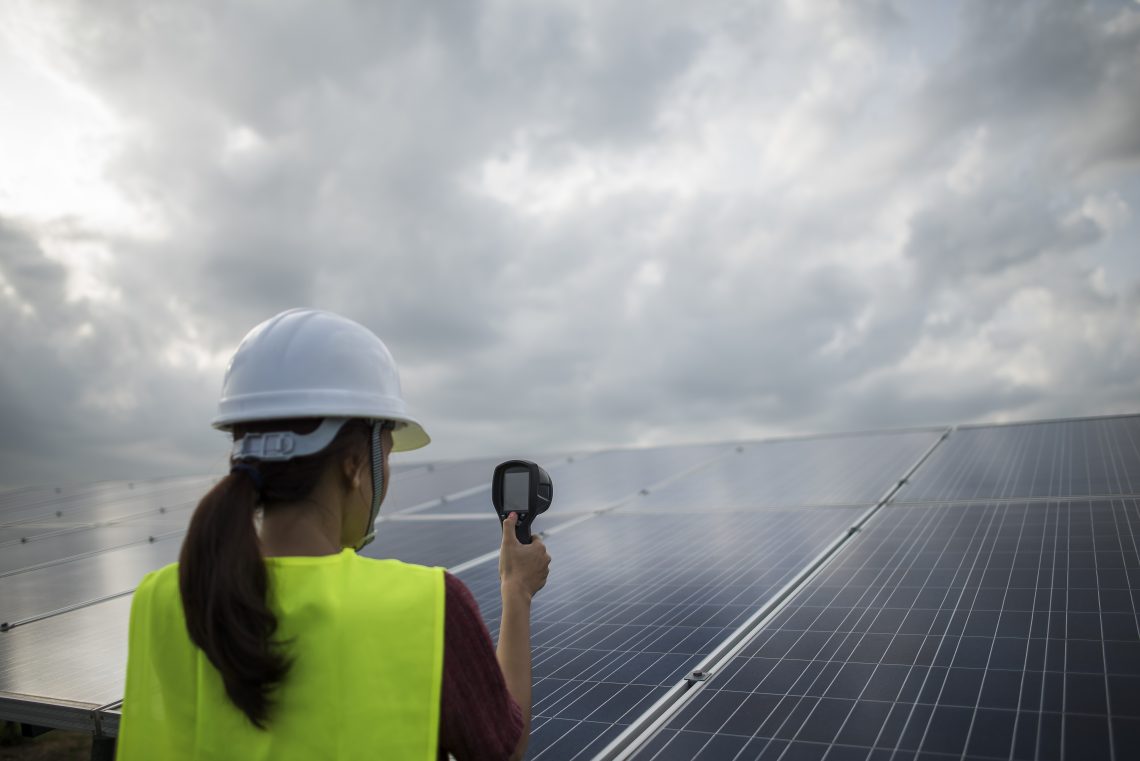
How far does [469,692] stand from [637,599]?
101 inches

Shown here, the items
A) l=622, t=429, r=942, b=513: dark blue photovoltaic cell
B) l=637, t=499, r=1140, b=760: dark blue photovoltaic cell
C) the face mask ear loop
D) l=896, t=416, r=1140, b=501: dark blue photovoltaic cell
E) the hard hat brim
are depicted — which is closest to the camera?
the hard hat brim

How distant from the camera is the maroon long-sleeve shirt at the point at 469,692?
1915 mm

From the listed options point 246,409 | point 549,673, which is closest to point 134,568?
point 549,673

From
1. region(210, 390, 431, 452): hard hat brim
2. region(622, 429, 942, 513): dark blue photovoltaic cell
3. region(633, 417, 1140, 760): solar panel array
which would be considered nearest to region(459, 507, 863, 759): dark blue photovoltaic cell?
region(633, 417, 1140, 760): solar panel array

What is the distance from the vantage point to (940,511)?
5.46 metres

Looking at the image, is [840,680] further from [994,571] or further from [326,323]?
[326,323]

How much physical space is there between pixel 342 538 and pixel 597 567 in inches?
126

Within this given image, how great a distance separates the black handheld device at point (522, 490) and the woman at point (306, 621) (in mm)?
427

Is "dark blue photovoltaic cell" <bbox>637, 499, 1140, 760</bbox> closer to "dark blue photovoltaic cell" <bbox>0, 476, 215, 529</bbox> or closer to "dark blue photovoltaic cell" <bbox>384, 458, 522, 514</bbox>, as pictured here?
"dark blue photovoltaic cell" <bbox>384, 458, 522, 514</bbox>

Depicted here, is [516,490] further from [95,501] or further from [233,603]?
[95,501]

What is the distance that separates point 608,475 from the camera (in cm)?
985

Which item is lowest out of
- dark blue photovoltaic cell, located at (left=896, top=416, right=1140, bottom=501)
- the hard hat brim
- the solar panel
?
the solar panel

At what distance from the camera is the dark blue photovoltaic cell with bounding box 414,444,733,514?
807 centimetres

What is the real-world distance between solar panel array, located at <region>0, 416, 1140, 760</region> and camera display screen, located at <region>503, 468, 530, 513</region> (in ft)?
2.95
